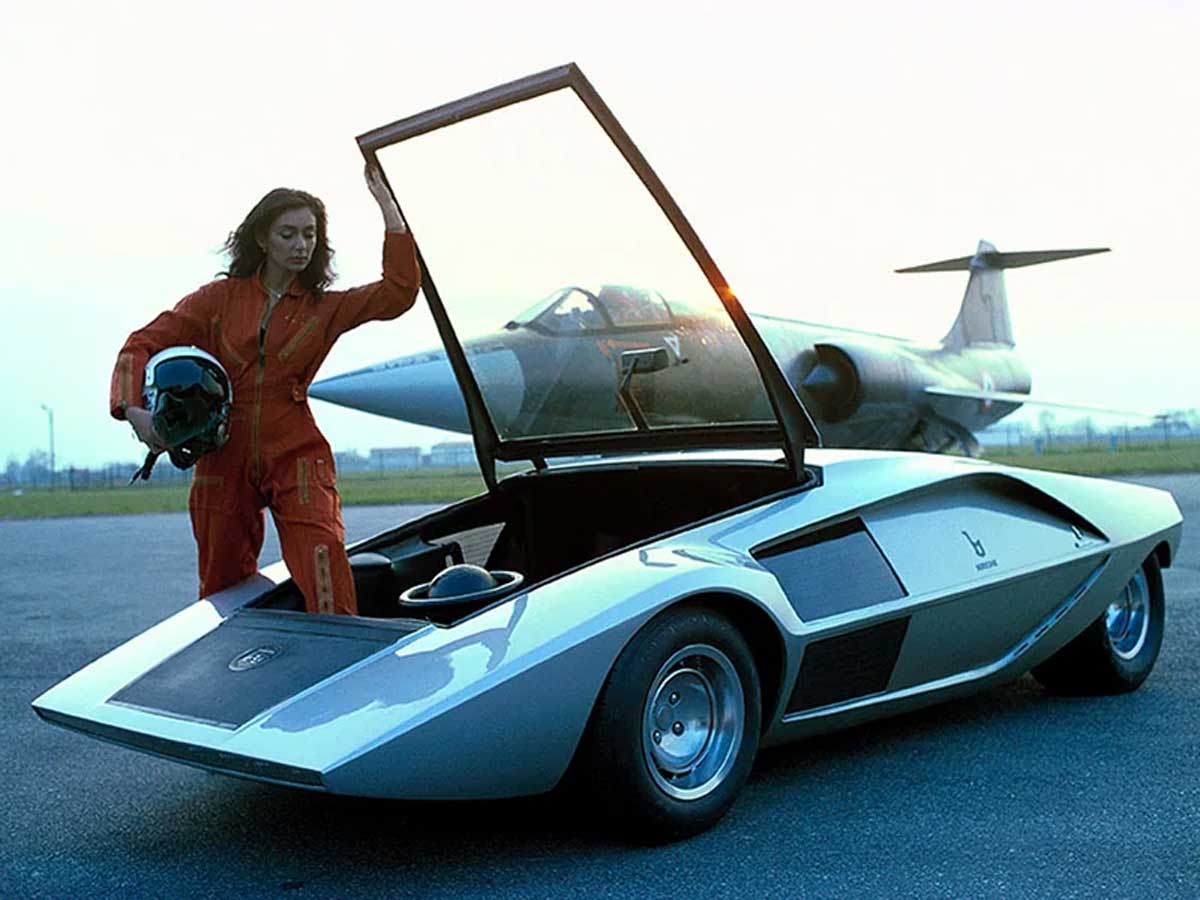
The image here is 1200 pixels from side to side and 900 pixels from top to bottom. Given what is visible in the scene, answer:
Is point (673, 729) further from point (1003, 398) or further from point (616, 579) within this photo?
point (1003, 398)

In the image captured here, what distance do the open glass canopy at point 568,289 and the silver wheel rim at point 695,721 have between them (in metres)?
1.01

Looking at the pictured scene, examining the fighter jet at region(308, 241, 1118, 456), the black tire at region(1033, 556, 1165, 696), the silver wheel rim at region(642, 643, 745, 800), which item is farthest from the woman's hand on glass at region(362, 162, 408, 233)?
the black tire at region(1033, 556, 1165, 696)

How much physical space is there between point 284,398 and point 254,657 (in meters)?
0.94

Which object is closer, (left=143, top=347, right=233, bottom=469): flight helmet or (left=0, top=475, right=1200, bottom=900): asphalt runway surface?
(left=0, top=475, right=1200, bottom=900): asphalt runway surface

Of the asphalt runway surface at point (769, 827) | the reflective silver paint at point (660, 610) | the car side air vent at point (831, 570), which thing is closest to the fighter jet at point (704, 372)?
the reflective silver paint at point (660, 610)

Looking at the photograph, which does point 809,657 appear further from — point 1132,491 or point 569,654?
point 1132,491

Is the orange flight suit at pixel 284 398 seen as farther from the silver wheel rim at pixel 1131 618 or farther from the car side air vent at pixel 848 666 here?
the silver wheel rim at pixel 1131 618

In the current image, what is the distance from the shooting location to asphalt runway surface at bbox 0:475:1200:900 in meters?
3.04

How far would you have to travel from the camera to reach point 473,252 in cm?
465

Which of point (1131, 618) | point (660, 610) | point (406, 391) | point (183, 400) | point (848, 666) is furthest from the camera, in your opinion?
point (406, 391)

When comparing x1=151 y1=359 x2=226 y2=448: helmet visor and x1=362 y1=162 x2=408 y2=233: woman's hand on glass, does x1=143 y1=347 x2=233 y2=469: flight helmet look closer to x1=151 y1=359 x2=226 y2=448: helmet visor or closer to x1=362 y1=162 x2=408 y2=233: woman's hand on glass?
x1=151 y1=359 x2=226 y2=448: helmet visor

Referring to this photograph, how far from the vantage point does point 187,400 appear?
3.74 meters

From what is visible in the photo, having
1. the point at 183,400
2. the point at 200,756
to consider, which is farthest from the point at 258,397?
the point at 200,756

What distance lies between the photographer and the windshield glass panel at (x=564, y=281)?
4.03m
